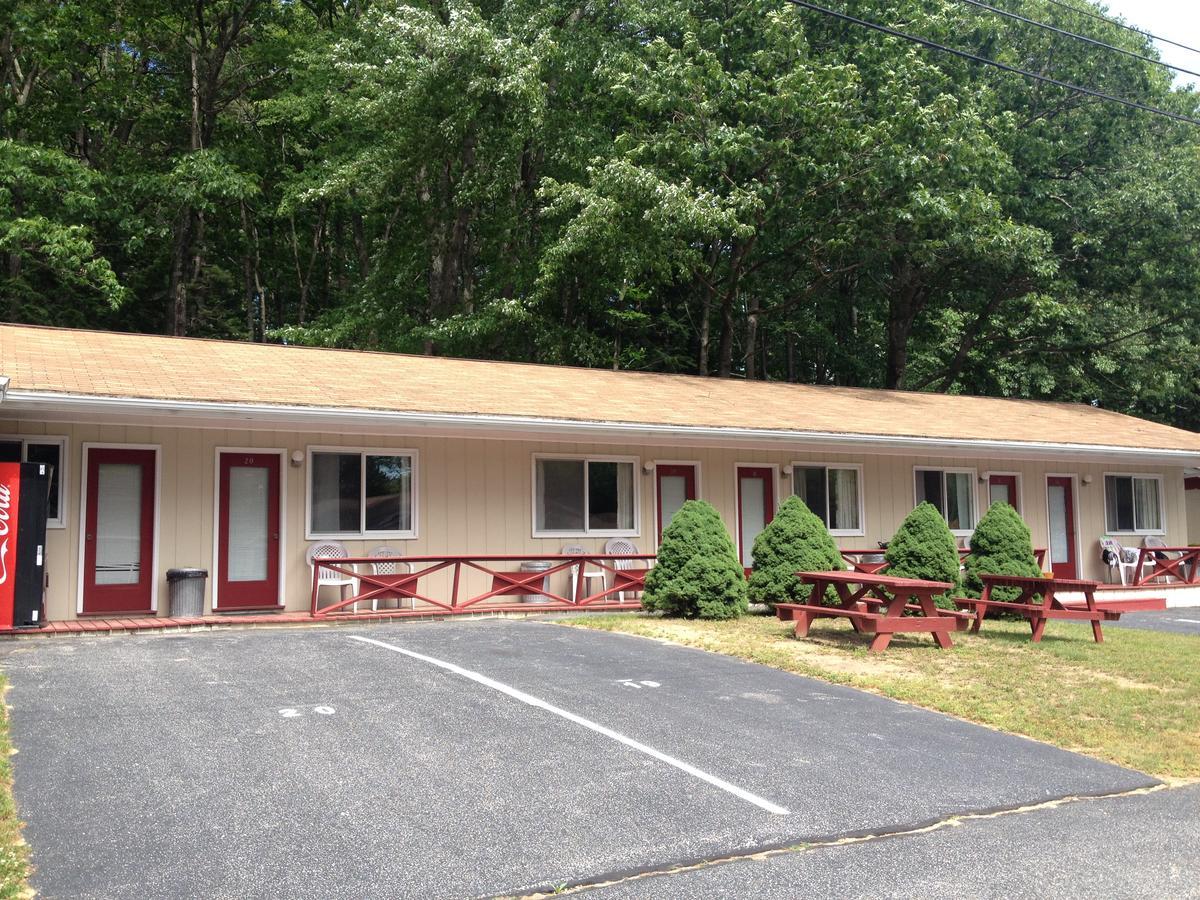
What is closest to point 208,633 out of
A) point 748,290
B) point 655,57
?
point 655,57

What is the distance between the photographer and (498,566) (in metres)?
15.2

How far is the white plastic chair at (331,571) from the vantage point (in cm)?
1369

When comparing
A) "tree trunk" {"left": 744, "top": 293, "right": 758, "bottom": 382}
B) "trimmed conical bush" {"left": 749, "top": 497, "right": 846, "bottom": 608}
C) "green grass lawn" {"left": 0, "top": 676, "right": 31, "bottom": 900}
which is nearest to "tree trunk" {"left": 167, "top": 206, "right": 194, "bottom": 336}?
"tree trunk" {"left": 744, "top": 293, "right": 758, "bottom": 382}

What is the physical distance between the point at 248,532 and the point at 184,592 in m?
1.18

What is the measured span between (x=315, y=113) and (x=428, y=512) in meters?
15.4

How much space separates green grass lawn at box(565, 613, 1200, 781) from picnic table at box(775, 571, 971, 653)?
0.63ft

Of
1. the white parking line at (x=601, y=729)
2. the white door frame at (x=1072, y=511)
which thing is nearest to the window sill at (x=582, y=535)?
the white parking line at (x=601, y=729)

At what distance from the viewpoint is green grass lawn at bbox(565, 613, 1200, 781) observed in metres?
7.55

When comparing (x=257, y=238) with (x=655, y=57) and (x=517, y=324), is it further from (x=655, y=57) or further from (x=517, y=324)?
(x=655, y=57)

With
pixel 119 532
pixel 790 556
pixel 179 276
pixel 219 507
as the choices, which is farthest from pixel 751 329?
pixel 119 532

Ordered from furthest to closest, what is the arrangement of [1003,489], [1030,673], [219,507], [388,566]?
[1003,489] → [388,566] → [219,507] → [1030,673]

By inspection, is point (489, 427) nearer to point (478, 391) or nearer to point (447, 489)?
point (447, 489)

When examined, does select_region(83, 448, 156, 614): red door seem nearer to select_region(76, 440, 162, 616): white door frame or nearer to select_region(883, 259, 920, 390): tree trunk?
select_region(76, 440, 162, 616): white door frame

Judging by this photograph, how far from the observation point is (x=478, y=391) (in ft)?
52.6
